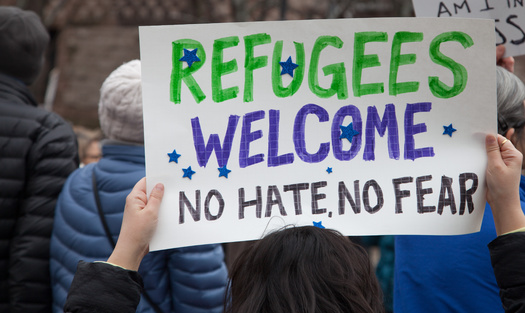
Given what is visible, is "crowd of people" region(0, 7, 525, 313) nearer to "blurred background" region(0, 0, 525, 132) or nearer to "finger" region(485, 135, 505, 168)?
"finger" region(485, 135, 505, 168)

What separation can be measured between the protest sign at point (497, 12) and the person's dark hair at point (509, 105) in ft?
2.34

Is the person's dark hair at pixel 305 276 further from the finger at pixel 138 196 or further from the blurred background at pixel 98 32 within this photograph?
the blurred background at pixel 98 32

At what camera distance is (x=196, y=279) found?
2.24 meters

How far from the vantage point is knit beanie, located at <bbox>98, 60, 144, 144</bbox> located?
7.45ft

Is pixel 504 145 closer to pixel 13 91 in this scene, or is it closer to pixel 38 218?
pixel 38 218

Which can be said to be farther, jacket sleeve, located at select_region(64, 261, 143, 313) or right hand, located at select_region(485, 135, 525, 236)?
right hand, located at select_region(485, 135, 525, 236)

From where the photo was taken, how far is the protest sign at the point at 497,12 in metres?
2.66

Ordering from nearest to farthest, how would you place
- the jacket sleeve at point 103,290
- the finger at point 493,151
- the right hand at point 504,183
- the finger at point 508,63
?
the jacket sleeve at point 103,290 → the right hand at point 504,183 → the finger at point 493,151 → the finger at point 508,63

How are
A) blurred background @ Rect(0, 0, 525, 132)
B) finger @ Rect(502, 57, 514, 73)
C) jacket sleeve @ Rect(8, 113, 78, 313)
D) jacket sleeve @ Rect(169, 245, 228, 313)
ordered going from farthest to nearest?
blurred background @ Rect(0, 0, 525, 132), finger @ Rect(502, 57, 514, 73), jacket sleeve @ Rect(8, 113, 78, 313), jacket sleeve @ Rect(169, 245, 228, 313)

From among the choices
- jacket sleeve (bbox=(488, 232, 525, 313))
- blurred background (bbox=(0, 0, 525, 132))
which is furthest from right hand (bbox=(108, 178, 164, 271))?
blurred background (bbox=(0, 0, 525, 132))

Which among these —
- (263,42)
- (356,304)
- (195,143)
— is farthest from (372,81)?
(356,304)

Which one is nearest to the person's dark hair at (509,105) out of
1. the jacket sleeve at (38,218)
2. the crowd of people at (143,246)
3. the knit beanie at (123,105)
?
the crowd of people at (143,246)

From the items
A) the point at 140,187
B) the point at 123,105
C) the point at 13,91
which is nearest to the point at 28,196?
the point at 13,91

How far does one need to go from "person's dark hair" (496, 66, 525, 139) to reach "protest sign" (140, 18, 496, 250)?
0.17m
